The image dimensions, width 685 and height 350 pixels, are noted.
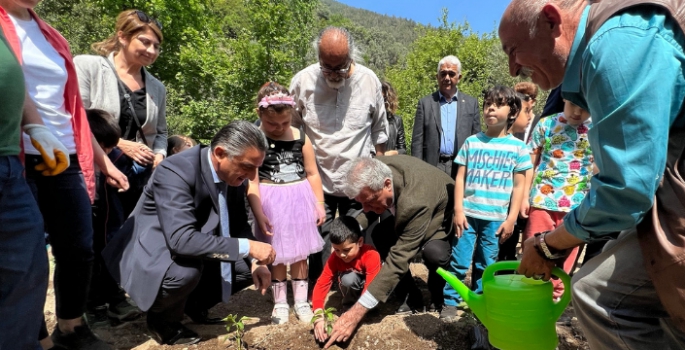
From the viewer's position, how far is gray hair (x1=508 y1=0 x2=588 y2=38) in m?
1.36

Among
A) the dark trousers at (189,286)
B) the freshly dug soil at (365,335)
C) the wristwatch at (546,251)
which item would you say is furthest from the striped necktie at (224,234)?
the wristwatch at (546,251)

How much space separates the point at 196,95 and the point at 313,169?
42.0 ft

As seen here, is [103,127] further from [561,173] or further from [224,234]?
[561,173]

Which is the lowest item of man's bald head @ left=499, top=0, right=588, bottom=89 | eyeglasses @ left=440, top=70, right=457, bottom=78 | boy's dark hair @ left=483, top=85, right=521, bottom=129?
boy's dark hair @ left=483, top=85, right=521, bottom=129

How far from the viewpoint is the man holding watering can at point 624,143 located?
116 cm

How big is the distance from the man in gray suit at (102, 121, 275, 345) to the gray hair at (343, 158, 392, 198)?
1.91 feet

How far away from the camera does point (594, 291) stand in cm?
146

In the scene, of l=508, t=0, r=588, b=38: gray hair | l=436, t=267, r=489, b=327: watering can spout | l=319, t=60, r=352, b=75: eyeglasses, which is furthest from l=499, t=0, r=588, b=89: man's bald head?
l=319, t=60, r=352, b=75: eyeglasses

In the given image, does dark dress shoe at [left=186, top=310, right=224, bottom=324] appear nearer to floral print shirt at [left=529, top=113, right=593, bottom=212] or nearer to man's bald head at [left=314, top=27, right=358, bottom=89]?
man's bald head at [left=314, top=27, right=358, bottom=89]

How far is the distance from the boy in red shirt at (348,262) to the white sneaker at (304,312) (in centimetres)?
25

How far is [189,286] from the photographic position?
250cm

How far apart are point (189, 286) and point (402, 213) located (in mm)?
1338

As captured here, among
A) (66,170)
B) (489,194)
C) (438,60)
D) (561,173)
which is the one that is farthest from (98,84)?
(438,60)

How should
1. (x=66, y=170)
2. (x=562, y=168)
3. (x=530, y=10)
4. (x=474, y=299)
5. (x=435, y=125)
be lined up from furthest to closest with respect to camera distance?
(x=435, y=125) → (x=562, y=168) → (x=66, y=170) → (x=474, y=299) → (x=530, y=10)
